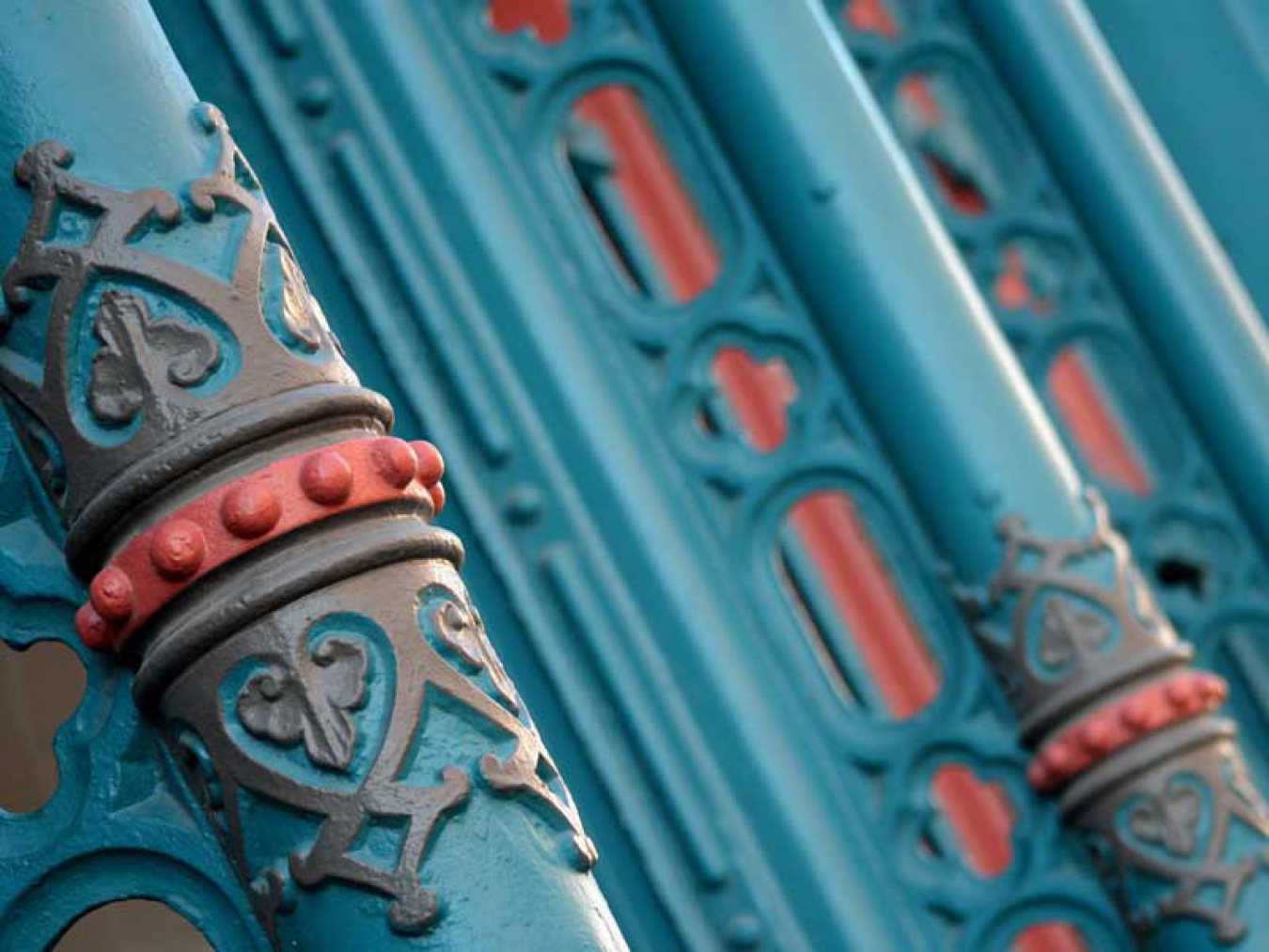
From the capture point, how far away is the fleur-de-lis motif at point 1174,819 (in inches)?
55.6

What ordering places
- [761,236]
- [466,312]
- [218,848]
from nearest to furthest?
[218,848] → [466,312] → [761,236]

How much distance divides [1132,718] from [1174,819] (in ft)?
0.26

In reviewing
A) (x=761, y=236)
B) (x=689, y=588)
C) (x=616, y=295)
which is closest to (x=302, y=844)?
(x=689, y=588)

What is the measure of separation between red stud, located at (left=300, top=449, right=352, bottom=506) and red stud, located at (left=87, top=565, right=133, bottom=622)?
0.10 metres

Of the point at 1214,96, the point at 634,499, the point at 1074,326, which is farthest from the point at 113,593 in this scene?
the point at 1214,96

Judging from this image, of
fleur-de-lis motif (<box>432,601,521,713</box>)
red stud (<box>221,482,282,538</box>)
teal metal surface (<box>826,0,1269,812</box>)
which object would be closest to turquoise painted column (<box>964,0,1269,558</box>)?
teal metal surface (<box>826,0,1269,812</box>)

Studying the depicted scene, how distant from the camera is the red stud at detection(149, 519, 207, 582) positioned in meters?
0.86

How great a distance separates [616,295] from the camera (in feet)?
4.96

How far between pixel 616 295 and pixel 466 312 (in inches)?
5.4

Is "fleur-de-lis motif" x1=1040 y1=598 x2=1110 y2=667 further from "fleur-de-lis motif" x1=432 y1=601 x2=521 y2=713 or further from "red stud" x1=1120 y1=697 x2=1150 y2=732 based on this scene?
"fleur-de-lis motif" x1=432 y1=601 x2=521 y2=713

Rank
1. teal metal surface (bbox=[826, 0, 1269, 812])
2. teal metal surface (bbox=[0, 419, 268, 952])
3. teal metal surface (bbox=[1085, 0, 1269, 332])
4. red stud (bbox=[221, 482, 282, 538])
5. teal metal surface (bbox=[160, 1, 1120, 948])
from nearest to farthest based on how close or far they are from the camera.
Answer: red stud (bbox=[221, 482, 282, 538]) < teal metal surface (bbox=[0, 419, 268, 952]) < teal metal surface (bbox=[160, 1, 1120, 948]) < teal metal surface (bbox=[826, 0, 1269, 812]) < teal metal surface (bbox=[1085, 0, 1269, 332])

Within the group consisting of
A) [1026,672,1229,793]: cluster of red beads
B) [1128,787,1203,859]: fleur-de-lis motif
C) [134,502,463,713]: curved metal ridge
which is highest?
[134,502,463,713]: curved metal ridge

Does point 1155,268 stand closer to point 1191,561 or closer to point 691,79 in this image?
point 1191,561

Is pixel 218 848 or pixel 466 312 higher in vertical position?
pixel 466 312
